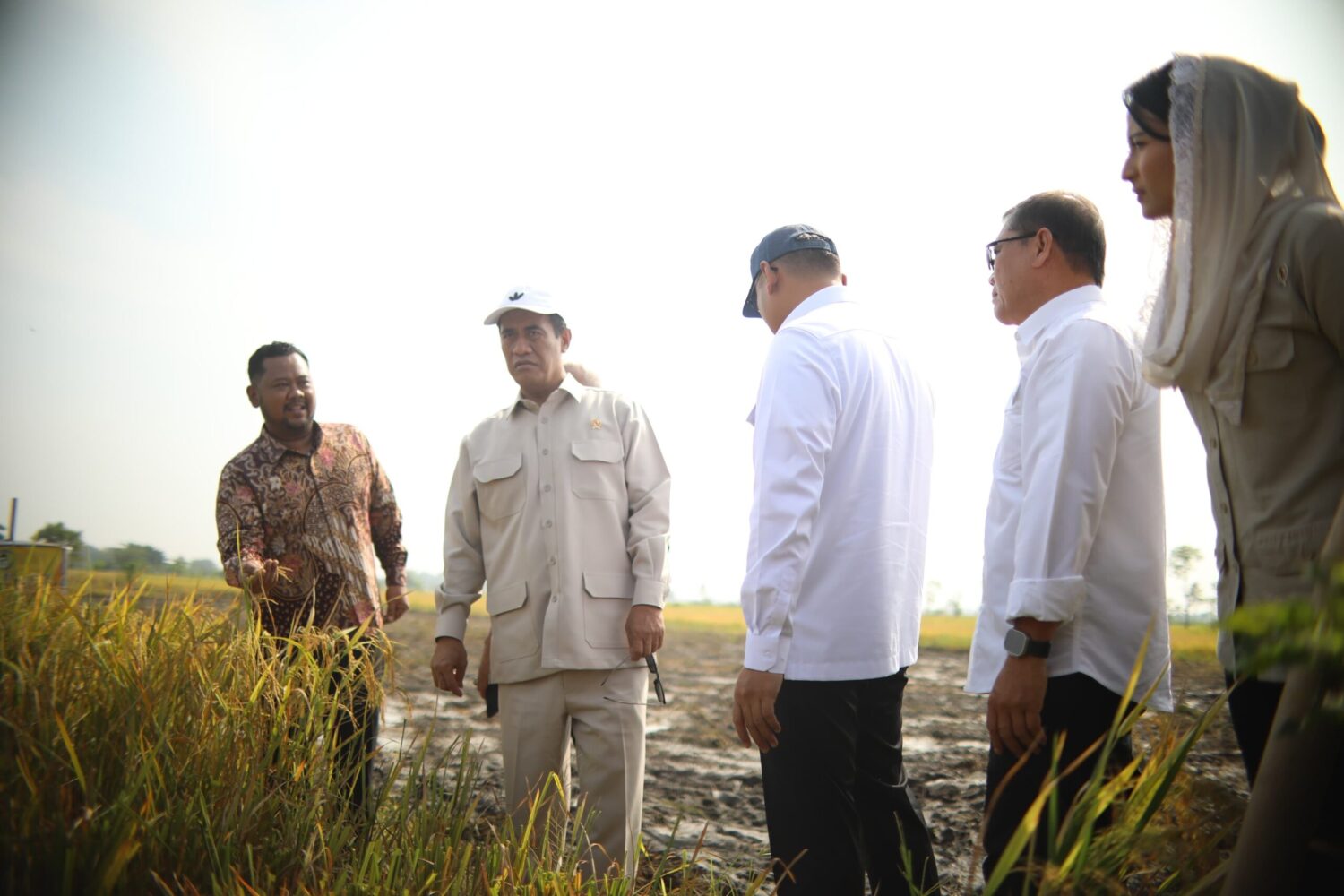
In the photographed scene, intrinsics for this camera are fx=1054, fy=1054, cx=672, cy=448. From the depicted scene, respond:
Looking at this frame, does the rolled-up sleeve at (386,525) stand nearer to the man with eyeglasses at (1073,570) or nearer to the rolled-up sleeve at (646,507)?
the rolled-up sleeve at (646,507)

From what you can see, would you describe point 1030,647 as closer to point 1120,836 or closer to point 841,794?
point 1120,836

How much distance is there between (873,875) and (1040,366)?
1472 millimetres

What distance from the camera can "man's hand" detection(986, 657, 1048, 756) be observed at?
2.31 m

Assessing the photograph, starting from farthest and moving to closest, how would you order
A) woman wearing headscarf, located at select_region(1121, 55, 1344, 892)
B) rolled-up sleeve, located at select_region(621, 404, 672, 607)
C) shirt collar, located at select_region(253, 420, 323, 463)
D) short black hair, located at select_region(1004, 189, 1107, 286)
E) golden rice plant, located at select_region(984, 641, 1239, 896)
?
shirt collar, located at select_region(253, 420, 323, 463)
rolled-up sleeve, located at select_region(621, 404, 672, 607)
short black hair, located at select_region(1004, 189, 1107, 286)
woman wearing headscarf, located at select_region(1121, 55, 1344, 892)
golden rice plant, located at select_region(984, 641, 1239, 896)

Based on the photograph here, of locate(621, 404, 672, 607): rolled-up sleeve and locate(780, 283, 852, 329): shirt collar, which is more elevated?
locate(780, 283, 852, 329): shirt collar

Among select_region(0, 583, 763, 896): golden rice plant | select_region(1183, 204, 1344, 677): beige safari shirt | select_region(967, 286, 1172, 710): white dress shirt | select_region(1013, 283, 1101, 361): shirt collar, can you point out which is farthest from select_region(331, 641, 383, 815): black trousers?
select_region(1183, 204, 1344, 677): beige safari shirt

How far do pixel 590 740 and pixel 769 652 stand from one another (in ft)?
4.30

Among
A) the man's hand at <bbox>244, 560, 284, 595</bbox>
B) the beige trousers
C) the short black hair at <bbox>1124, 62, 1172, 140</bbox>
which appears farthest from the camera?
the man's hand at <bbox>244, 560, 284, 595</bbox>

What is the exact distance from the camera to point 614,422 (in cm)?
413

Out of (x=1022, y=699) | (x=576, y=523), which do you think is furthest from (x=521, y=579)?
(x=1022, y=699)

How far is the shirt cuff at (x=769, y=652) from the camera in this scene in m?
2.67

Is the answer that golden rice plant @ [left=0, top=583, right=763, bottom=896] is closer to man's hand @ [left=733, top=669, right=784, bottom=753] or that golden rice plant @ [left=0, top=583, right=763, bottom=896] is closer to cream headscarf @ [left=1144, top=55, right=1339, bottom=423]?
man's hand @ [left=733, top=669, right=784, bottom=753]

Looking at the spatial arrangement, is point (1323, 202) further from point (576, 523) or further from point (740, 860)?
point (740, 860)

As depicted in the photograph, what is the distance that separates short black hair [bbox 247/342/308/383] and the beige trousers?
68.1 inches
